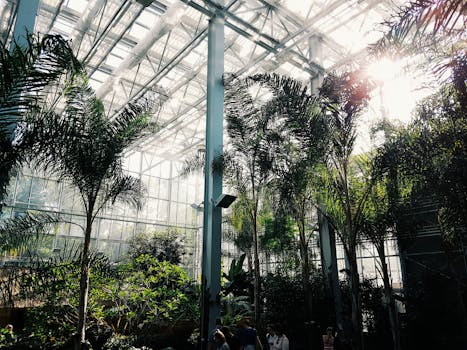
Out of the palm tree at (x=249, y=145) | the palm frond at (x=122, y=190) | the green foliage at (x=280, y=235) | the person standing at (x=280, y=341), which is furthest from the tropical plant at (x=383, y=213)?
the palm frond at (x=122, y=190)

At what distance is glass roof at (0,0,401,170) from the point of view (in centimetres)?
998

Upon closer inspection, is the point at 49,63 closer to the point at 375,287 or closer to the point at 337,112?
the point at 337,112

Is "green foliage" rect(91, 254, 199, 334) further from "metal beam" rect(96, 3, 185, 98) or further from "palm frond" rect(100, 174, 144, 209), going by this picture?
"metal beam" rect(96, 3, 185, 98)

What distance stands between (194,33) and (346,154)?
23.9 feet

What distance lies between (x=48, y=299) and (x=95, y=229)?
41.1ft

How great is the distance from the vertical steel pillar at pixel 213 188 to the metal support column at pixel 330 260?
3.38 m

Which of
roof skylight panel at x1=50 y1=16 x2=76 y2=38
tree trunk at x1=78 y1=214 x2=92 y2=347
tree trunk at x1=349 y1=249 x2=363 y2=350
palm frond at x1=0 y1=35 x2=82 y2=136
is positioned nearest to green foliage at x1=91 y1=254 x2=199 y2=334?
tree trunk at x1=78 y1=214 x2=92 y2=347

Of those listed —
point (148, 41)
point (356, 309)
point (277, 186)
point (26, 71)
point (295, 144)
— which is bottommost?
point (356, 309)

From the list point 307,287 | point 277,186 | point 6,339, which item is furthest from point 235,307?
point 6,339

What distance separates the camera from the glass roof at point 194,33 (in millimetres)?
9977

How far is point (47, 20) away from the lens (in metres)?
11.2

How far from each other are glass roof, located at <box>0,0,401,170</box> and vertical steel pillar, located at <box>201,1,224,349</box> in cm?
111

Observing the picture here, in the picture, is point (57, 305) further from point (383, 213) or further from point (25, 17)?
point (383, 213)

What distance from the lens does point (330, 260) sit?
10359 mm
